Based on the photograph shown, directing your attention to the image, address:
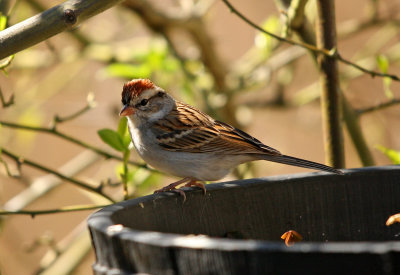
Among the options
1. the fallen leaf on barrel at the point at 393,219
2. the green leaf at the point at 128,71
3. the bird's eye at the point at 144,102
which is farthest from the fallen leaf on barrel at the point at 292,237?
the green leaf at the point at 128,71

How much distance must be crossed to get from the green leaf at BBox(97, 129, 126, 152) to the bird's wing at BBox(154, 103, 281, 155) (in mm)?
643

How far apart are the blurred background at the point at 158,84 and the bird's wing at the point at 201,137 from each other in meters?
0.21

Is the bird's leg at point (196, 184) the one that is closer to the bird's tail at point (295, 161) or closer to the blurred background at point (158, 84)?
the blurred background at point (158, 84)

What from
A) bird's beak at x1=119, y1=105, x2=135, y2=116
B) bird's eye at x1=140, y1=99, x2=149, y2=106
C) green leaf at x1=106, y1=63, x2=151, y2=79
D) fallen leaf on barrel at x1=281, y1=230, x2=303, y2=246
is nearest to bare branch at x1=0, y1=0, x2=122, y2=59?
fallen leaf on barrel at x1=281, y1=230, x2=303, y2=246

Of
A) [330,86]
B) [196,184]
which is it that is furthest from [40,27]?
[330,86]

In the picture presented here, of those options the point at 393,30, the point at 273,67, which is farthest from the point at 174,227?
the point at 393,30

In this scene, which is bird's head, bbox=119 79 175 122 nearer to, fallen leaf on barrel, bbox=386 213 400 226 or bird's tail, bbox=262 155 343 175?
bird's tail, bbox=262 155 343 175

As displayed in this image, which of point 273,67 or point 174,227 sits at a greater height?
point 273,67

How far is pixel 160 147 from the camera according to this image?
329cm

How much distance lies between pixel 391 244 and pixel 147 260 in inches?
18.6

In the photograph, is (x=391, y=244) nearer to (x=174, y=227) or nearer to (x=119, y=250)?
(x=119, y=250)

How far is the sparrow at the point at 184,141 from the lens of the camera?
323cm

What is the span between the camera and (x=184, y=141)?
3.37m

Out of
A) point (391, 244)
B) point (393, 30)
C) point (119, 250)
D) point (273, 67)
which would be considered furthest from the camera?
point (393, 30)
